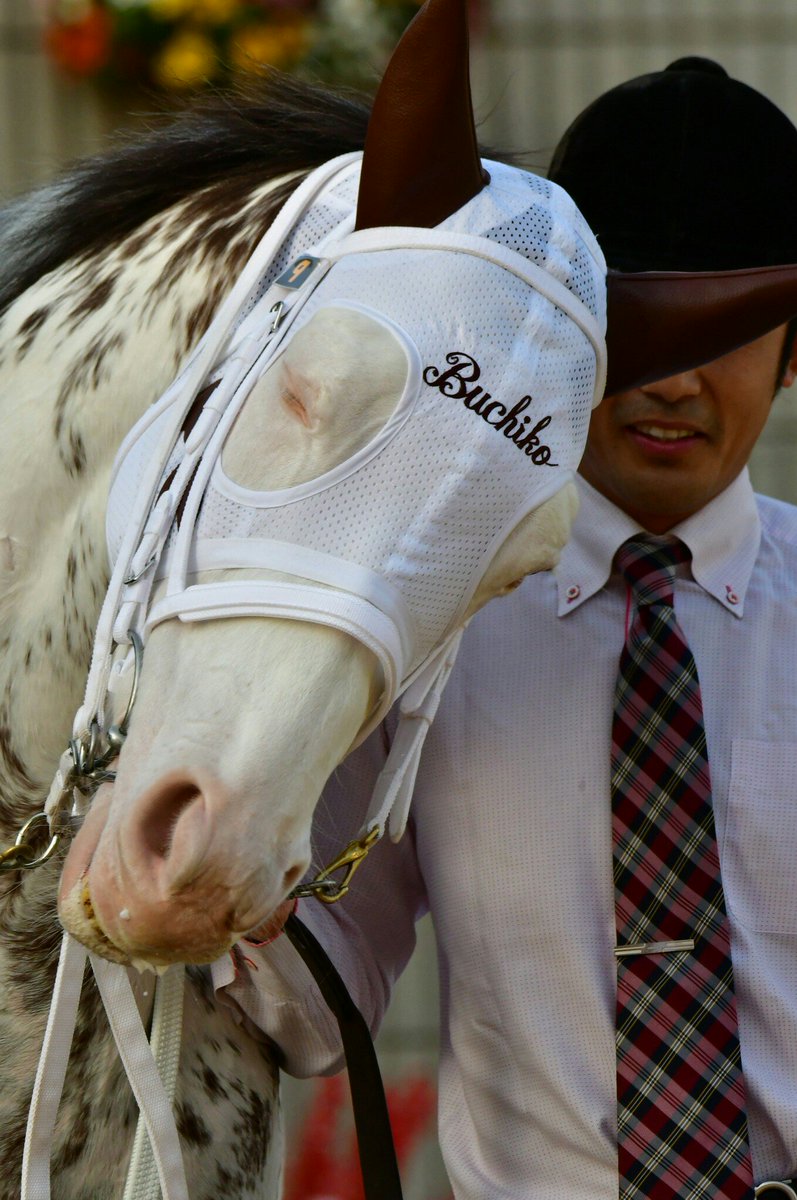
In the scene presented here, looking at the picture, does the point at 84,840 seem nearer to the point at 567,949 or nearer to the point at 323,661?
the point at 323,661

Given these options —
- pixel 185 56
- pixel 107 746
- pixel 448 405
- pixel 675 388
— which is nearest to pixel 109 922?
pixel 107 746

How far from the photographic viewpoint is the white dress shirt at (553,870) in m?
1.59

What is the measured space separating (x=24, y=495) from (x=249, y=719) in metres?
0.46

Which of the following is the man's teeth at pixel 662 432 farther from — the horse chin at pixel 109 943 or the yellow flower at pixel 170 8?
the yellow flower at pixel 170 8

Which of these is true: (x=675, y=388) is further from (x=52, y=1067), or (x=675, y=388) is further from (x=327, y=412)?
(x=52, y=1067)

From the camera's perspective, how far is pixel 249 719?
1083 mm

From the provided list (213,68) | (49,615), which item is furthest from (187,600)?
(213,68)

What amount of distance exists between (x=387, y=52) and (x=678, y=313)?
2.79 m

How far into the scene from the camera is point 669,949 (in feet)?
5.19

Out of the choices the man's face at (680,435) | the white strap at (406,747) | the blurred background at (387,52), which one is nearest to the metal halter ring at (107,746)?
the white strap at (406,747)

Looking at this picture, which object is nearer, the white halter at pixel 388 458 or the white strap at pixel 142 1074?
the white halter at pixel 388 458

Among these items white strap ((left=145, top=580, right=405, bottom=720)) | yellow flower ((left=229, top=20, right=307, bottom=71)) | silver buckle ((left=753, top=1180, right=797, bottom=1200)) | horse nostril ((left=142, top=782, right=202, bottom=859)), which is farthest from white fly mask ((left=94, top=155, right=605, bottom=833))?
yellow flower ((left=229, top=20, right=307, bottom=71))

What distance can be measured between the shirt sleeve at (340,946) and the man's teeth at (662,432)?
0.50 meters

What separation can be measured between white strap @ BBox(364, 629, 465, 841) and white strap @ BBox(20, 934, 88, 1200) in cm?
30
